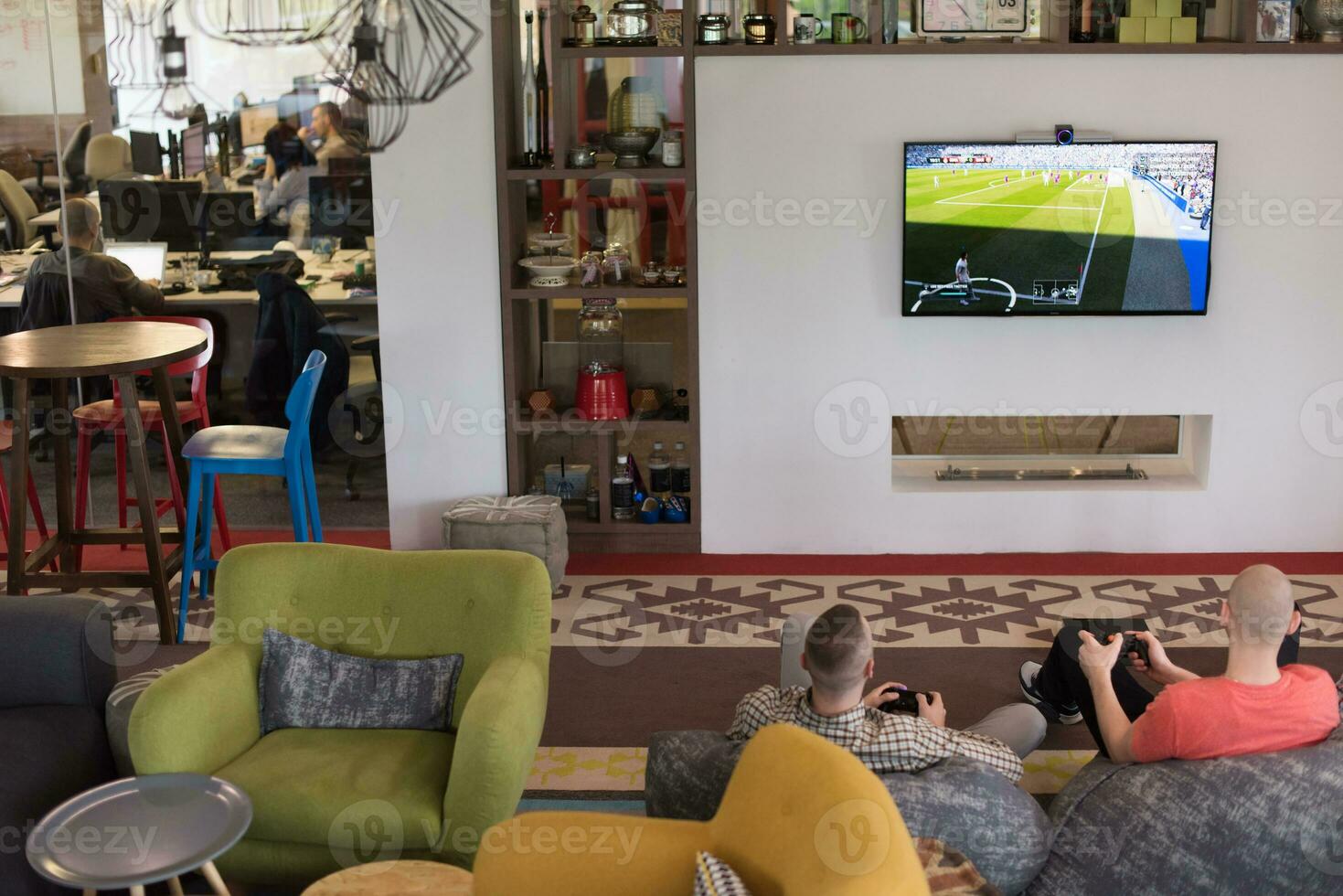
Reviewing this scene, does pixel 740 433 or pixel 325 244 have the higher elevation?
pixel 325 244

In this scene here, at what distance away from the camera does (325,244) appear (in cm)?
605

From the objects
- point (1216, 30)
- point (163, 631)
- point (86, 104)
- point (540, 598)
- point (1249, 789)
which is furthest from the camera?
point (86, 104)

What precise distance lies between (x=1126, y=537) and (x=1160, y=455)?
0.46m

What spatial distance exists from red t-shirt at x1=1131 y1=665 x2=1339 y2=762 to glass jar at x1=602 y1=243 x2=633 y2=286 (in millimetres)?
3354

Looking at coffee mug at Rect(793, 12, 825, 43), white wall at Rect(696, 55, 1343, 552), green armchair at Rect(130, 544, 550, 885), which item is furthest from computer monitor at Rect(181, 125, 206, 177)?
green armchair at Rect(130, 544, 550, 885)

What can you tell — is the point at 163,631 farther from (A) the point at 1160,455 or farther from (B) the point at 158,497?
(A) the point at 1160,455

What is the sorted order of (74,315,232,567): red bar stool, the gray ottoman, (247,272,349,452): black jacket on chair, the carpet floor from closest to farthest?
the carpet floor → (74,315,232,567): red bar stool → the gray ottoman → (247,272,349,452): black jacket on chair

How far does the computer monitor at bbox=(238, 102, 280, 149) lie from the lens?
5949mm

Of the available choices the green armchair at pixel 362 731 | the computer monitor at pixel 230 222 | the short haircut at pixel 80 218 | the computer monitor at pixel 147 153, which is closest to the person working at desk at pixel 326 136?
the computer monitor at pixel 230 222

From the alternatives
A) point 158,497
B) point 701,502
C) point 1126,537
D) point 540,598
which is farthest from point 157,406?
point 1126,537

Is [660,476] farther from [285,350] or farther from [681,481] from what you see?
[285,350]

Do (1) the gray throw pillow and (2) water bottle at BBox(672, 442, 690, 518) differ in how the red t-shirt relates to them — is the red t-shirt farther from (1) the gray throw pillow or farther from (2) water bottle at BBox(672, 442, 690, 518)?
(2) water bottle at BBox(672, 442, 690, 518)

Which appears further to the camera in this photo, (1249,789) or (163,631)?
(163,631)

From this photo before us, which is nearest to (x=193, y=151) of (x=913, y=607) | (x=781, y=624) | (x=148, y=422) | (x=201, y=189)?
(x=201, y=189)
